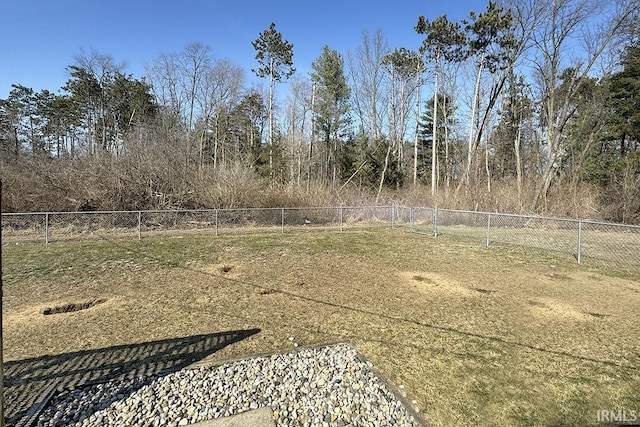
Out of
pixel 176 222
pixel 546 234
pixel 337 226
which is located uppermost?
pixel 176 222

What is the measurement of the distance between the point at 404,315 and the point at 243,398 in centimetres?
281

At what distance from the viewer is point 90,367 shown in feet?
11.0

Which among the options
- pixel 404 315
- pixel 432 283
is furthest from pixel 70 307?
pixel 432 283

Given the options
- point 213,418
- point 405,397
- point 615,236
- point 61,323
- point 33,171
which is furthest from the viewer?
point 33,171

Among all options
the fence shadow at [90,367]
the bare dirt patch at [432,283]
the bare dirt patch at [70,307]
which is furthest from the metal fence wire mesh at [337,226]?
the fence shadow at [90,367]

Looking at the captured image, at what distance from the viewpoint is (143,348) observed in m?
3.78

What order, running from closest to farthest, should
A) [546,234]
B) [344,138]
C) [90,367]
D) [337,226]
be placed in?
[90,367]
[546,234]
[337,226]
[344,138]

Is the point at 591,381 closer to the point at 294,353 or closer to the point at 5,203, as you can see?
the point at 294,353

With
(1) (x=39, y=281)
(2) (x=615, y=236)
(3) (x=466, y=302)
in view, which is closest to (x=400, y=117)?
(2) (x=615, y=236)

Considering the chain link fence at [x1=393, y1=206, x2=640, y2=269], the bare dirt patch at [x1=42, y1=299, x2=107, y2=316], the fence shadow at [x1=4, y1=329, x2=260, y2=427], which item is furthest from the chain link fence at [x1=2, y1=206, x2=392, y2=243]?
the fence shadow at [x1=4, y1=329, x2=260, y2=427]

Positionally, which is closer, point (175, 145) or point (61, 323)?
point (61, 323)

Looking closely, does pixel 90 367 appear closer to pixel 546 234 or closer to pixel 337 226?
pixel 337 226

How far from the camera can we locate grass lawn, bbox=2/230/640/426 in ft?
10.2

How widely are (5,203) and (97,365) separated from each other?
47.0 ft
